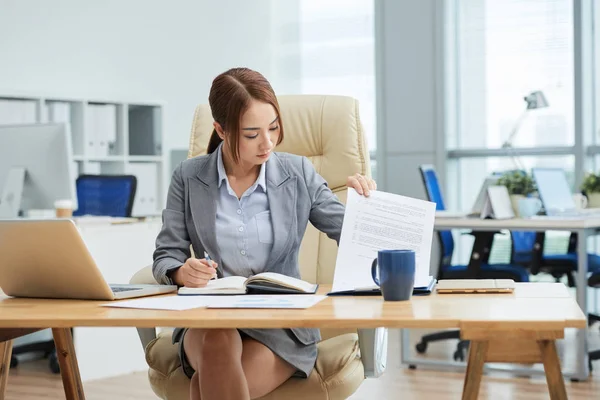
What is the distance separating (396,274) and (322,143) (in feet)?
3.69

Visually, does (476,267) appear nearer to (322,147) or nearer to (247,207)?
(322,147)

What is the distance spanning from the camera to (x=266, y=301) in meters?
1.58

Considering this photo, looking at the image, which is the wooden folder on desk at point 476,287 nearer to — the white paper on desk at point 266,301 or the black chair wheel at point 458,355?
the white paper on desk at point 266,301

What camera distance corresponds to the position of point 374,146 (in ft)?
22.1

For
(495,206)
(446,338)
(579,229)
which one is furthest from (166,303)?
(446,338)

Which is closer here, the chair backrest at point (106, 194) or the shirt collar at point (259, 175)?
the shirt collar at point (259, 175)

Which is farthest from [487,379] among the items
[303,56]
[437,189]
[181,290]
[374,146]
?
[303,56]

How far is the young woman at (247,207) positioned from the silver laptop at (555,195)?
7.78 feet

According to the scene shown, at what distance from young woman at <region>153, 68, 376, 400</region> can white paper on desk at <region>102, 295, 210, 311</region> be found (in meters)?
0.19

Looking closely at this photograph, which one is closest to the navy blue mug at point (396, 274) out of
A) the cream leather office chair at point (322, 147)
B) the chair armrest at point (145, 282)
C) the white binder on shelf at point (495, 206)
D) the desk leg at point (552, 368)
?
the desk leg at point (552, 368)

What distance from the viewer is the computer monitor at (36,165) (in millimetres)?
3766

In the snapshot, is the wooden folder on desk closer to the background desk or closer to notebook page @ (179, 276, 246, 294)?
notebook page @ (179, 276, 246, 294)

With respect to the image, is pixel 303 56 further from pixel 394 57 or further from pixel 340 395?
pixel 340 395

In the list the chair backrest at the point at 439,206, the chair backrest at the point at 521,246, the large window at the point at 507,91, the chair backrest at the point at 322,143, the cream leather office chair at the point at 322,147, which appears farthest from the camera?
the large window at the point at 507,91
